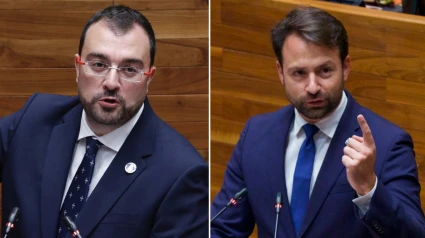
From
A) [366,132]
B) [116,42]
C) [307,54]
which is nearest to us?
[116,42]

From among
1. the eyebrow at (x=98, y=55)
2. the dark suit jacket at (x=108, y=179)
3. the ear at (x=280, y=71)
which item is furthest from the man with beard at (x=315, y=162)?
the eyebrow at (x=98, y=55)

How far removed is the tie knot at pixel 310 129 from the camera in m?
1.18

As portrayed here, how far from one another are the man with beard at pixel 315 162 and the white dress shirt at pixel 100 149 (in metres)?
0.28

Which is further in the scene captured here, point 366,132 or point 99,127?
point 366,132

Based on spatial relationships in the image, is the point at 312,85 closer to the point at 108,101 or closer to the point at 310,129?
the point at 310,129

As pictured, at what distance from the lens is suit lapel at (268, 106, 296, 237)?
46.3 inches

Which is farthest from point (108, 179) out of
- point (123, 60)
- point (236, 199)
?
point (236, 199)

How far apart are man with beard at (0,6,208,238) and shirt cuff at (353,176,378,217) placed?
254 mm

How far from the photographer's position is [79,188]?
2.97ft

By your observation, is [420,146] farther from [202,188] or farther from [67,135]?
[67,135]

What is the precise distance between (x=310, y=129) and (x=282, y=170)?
7 cm

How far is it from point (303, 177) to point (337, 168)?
44 mm

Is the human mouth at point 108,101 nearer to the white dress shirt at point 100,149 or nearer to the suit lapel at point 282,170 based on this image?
the white dress shirt at point 100,149

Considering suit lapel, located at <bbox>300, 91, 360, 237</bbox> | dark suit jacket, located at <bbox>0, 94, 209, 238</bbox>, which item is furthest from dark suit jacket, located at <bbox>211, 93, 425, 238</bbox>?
dark suit jacket, located at <bbox>0, 94, 209, 238</bbox>
